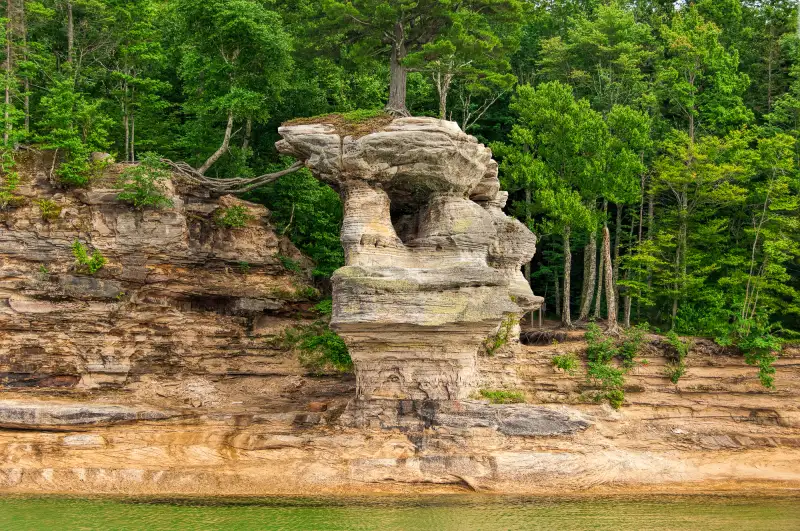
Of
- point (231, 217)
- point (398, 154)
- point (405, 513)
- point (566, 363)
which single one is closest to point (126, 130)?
point (231, 217)

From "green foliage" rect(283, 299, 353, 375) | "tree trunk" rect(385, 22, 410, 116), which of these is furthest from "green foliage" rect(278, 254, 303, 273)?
"tree trunk" rect(385, 22, 410, 116)

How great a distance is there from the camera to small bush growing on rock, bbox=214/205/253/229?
28.8 m

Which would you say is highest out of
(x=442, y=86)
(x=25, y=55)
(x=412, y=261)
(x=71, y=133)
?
(x=442, y=86)

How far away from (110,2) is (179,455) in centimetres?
1755

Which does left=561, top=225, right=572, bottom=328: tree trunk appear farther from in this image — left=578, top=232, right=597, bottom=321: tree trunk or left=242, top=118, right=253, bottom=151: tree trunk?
left=242, top=118, right=253, bottom=151: tree trunk

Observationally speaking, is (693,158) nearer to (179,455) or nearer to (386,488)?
(386,488)

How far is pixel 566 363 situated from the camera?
26.9m

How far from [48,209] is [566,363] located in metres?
16.9

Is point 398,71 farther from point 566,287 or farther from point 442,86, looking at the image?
point 566,287

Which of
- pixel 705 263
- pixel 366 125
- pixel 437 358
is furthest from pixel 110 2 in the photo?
pixel 705 263

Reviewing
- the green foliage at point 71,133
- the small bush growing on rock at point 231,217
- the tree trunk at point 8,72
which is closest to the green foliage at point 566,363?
the small bush growing on rock at point 231,217

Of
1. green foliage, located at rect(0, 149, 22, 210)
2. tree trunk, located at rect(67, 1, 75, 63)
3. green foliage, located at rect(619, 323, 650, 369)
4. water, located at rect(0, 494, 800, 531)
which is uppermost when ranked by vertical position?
tree trunk, located at rect(67, 1, 75, 63)

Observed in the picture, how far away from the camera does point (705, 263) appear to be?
3238 cm

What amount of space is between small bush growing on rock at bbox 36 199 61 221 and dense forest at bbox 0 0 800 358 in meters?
0.89
